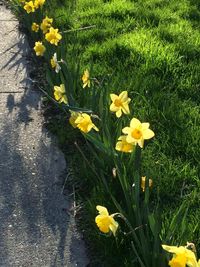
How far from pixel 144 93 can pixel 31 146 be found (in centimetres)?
96

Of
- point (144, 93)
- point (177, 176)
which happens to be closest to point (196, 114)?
point (144, 93)

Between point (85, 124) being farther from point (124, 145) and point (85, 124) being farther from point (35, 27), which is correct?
point (35, 27)

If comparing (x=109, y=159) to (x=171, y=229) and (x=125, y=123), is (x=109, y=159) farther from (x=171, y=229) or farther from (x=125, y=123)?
(x=171, y=229)

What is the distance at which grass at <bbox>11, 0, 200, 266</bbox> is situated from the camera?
2.81 meters

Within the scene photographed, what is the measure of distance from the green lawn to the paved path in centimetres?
26

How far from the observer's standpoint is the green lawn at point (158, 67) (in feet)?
9.68

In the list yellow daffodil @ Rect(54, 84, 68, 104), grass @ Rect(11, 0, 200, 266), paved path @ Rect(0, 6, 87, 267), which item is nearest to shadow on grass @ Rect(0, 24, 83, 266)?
paved path @ Rect(0, 6, 87, 267)

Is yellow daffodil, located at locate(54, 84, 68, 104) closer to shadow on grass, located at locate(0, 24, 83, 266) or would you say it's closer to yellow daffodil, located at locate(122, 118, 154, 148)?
shadow on grass, located at locate(0, 24, 83, 266)

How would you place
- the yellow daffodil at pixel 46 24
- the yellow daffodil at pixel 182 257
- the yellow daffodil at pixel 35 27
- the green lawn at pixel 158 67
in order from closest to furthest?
the yellow daffodil at pixel 182 257, the green lawn at pixel 158 67, the yellow daffodil at pixel 46 24, the yellow daffodil at pixel 35 27

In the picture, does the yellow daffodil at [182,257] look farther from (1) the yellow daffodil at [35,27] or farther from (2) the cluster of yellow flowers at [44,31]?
(1) the yellow daffodil at [35,27]

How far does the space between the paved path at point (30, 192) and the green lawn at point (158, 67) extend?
265 mm

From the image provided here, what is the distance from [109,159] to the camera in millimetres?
2809

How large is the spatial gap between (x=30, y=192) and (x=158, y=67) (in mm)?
1697

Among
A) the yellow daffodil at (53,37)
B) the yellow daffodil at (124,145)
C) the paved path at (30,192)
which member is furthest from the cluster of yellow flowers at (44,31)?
the yellow daffodil at (124,145)
